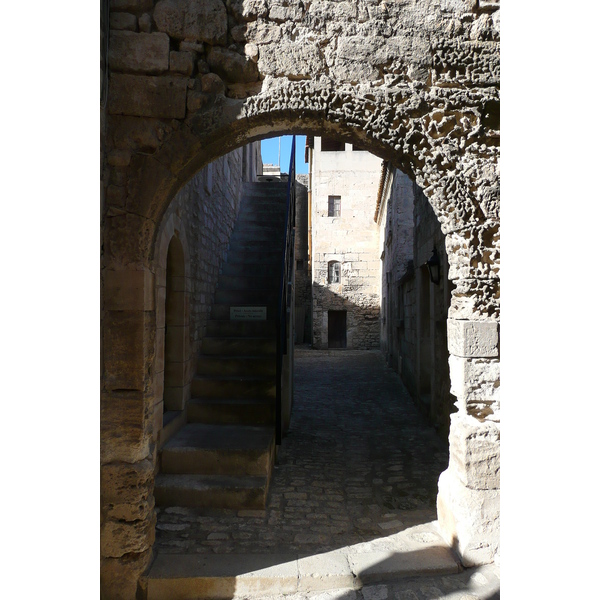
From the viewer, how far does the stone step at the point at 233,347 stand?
553cm

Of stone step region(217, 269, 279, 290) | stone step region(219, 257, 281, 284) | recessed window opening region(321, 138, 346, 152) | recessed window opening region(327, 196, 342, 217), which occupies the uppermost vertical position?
recessed window opening region(321, 138, 346, 152)

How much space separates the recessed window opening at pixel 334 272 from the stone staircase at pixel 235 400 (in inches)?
348

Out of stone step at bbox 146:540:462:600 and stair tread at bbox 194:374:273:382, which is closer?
stone step at bbox 146:540:462:600

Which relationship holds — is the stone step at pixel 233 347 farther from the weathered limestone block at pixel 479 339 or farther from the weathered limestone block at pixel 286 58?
the weathered limestone block at pixel 286 58

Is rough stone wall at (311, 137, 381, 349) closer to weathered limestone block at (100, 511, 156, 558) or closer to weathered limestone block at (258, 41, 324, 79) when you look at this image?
weathered limestone block at (100, 511, 156, 558)

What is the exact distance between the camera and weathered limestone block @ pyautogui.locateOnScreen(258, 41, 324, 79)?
2.64 meters

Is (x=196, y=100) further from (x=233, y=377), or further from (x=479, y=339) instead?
(x=233, y=377)

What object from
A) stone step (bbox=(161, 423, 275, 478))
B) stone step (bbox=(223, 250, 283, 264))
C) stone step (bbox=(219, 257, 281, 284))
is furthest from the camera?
stone step (bbox=(223, 250, 283, 264))

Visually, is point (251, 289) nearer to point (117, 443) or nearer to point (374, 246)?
point (117, 443)

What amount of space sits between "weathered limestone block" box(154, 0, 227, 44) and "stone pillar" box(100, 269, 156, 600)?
145 centimetres

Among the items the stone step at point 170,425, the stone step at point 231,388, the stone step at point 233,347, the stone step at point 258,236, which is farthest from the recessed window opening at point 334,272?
the stone step at point 170,425

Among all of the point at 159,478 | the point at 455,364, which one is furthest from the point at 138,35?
the point at 159,478

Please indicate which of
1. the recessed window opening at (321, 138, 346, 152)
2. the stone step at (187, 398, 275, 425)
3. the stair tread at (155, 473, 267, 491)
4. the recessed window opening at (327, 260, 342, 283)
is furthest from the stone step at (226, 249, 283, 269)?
the recessed window opening at (321, 138, 346, 152)

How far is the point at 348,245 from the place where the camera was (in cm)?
1697
